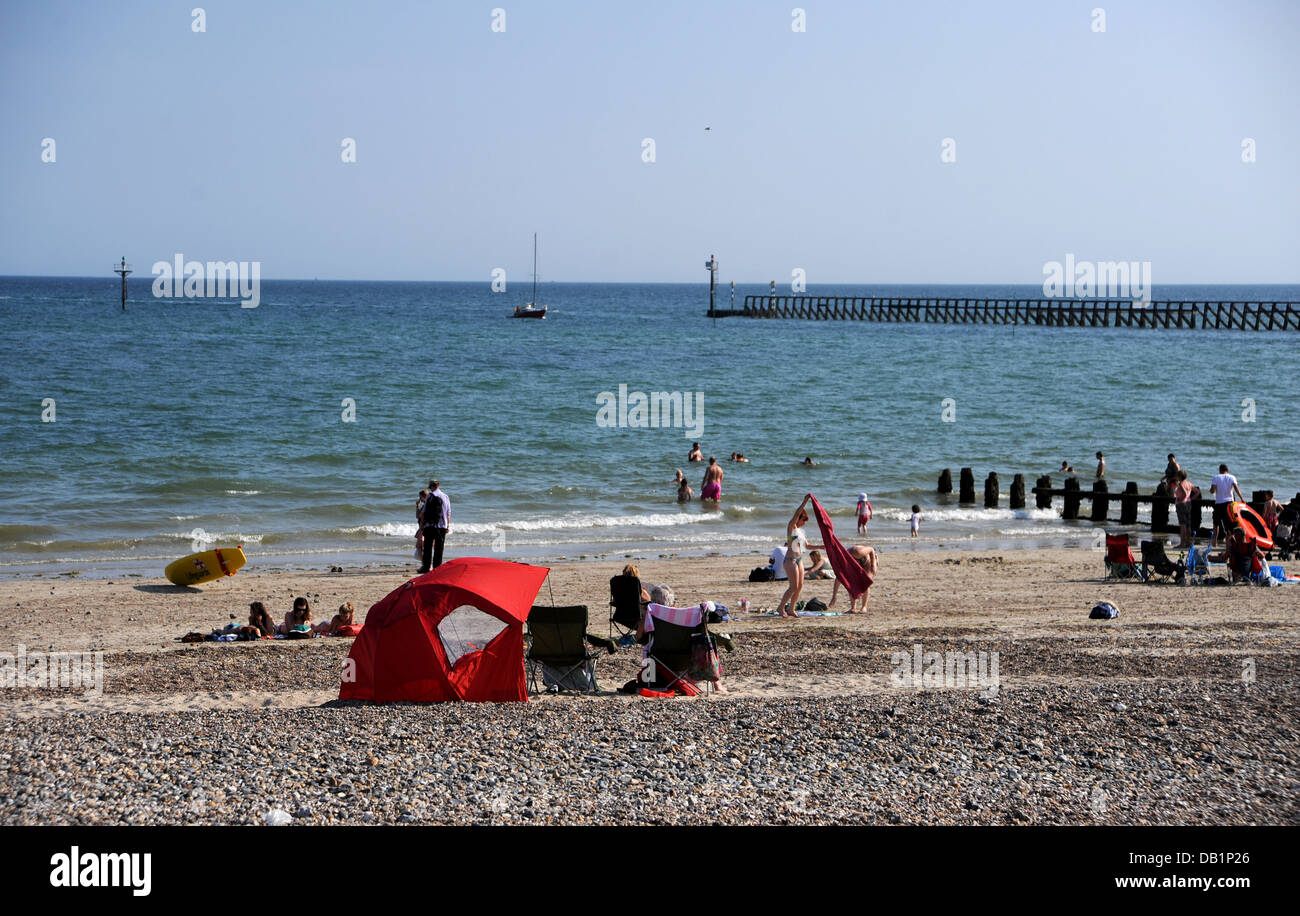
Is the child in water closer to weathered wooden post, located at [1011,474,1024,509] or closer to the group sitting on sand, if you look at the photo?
weathered wooden post, located at [1011,474,1024,509]

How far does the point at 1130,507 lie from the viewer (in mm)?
24953

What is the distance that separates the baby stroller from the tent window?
14.3 m

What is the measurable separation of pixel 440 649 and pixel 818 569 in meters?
7.53

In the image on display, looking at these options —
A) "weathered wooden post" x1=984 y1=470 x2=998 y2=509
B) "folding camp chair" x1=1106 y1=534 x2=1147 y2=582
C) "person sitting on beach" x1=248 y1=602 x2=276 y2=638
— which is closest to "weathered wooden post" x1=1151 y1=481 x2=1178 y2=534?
"weathered wooden post" x1=984 y1=470 x2=998 y2=509

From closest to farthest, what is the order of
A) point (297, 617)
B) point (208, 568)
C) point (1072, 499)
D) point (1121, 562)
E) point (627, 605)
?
point (627, 605), point (297, 617), point (208, 568), point (1121, 562), point (1072, 499)

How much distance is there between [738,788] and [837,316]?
97.0 metres

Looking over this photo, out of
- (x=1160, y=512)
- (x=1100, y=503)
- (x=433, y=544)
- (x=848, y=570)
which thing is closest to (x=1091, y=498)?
(x=1100, y=503)

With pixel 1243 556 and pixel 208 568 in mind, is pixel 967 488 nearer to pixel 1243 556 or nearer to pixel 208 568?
pixel 1243 556

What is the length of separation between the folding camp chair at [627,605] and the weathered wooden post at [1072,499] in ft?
53.4

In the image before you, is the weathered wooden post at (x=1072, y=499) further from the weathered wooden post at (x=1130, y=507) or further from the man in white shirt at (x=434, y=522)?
the man in white shirt at (x=434, y=522)

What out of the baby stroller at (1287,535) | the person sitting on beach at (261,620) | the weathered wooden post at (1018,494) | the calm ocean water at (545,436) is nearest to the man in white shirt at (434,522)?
the calm ocean water at (545,436)

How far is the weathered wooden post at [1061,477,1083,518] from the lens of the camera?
84.9 ft

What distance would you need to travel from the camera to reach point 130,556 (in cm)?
2005
